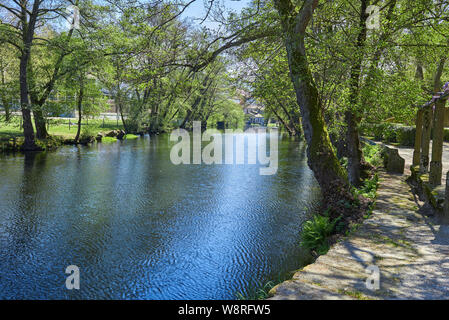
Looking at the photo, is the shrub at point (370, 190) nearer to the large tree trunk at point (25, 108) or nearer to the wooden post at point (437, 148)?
the wooden post at point (437, 148)

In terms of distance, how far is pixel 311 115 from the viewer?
23.8ft

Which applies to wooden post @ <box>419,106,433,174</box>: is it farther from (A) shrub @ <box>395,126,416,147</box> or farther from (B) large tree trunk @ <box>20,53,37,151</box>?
(B) large tree trunk @ <box>20,53,37,151</box>

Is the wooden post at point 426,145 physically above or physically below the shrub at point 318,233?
above

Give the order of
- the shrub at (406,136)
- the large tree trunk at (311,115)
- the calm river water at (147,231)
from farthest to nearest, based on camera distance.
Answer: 1. the shrub at (406,136)
2. the large tree trunk at (311,115)
3. the calm river water at (147,231)

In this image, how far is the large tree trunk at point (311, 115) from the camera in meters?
7.00

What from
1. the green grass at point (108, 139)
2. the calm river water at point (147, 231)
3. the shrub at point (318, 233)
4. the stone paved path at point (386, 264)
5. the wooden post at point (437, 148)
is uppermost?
the wooden post at point (437, 148)

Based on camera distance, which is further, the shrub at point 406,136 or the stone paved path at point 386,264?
the shrub at point 406,136

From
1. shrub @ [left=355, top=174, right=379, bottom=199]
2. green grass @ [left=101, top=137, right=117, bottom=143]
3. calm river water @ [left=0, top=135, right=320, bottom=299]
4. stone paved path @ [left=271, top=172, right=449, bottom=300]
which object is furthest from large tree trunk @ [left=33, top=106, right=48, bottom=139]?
stone paved path @ [left=271, top=172, right=449, bottom=300]

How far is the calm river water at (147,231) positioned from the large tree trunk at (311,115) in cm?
141

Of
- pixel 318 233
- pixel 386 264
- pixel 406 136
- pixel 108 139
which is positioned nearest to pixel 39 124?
pixel 108 139

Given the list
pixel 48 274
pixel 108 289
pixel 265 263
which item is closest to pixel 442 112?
pixel 265 263

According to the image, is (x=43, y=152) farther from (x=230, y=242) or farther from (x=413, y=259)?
(x=413, y=259)

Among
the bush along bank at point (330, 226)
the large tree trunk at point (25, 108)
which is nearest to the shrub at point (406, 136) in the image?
the bush along bank at point (330, 226)
